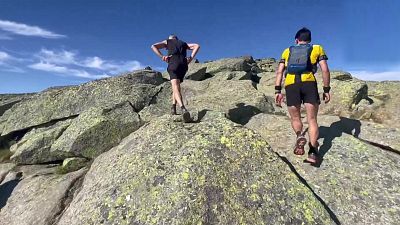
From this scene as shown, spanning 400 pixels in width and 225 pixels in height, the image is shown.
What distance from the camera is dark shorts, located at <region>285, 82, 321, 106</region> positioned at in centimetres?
1280

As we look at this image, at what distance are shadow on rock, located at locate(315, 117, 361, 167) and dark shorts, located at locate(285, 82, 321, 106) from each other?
1.99m

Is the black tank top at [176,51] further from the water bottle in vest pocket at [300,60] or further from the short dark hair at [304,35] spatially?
the short dark hair at [304,35]

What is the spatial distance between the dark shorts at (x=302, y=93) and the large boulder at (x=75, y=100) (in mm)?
9374

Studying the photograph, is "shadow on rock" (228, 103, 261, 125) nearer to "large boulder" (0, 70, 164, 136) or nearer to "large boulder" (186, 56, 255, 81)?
"large boulder" (0, 70, 164, 136)

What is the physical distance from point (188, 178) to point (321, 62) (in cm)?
599

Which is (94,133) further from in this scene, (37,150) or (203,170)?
(203,170)

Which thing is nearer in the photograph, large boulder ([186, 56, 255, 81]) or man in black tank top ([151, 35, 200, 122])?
man in black tank top ([151, 35, 200, 122])

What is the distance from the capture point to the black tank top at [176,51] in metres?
16.0

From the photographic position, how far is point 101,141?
16453 mm

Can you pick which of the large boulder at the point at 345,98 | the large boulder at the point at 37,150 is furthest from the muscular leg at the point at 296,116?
the large boulder at the point at 37,150

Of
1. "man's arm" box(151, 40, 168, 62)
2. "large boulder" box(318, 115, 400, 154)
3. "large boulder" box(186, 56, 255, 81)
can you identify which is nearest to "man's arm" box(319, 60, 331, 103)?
"large boulder" box(318, 115, 400, 154)

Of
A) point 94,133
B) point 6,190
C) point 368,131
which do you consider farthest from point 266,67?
point 6,190

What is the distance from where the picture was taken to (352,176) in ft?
40.7

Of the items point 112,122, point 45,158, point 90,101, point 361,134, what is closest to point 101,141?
point 112,122
